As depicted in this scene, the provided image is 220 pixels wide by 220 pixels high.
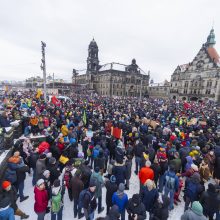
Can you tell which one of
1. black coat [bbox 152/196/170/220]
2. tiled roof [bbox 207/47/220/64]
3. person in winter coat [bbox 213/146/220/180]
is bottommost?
person in winter coat [bbox 213/146/220/180]

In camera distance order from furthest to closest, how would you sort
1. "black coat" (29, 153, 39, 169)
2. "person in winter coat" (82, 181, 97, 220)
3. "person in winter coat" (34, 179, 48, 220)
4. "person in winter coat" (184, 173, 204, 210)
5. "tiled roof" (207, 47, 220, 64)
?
1. "tiled roof" (207, 47, 220, 64)
2. "black coat" (29, 153, 39, 169)
3. "person in winter coat" (184, 173, 204, 210)
4. "person in winter coat" (82, 181, 97, 220)
5. "person in winter coat" (34, 179, 48, 220)

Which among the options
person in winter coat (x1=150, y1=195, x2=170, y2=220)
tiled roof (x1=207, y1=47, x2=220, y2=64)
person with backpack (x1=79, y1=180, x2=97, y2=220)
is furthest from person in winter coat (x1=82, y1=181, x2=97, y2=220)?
tiled roof (x1=207, y1=47, x2=220, y2=64)

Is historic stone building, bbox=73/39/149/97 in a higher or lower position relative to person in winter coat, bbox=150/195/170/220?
higher

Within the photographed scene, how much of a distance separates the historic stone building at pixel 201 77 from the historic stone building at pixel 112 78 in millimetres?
16564

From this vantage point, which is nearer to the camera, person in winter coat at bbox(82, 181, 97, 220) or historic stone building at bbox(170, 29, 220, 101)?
person in winter coat at bbox(82, 181, 97, 220)

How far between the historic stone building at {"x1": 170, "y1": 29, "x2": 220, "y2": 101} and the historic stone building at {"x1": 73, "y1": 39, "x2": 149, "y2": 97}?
54.3ft

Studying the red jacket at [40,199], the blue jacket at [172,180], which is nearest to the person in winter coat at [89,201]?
the red jacket at [40,199]

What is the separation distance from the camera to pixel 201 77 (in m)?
58.1

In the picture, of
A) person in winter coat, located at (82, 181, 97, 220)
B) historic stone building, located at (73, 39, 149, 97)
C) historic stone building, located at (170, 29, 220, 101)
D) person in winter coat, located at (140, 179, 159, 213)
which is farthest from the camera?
historic stone building, located at (73, 39, 149, 97)

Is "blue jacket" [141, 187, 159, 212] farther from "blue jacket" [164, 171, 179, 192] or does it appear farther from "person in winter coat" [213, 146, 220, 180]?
"person in winter coat" [213, 146, 220, 180]

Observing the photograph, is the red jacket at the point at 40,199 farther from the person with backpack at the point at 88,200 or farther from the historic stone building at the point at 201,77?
the historic stone building at the point at 201,77

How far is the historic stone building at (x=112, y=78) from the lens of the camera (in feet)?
235

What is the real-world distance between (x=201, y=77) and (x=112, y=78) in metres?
35.9

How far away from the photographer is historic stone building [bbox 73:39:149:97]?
71.6 meters
